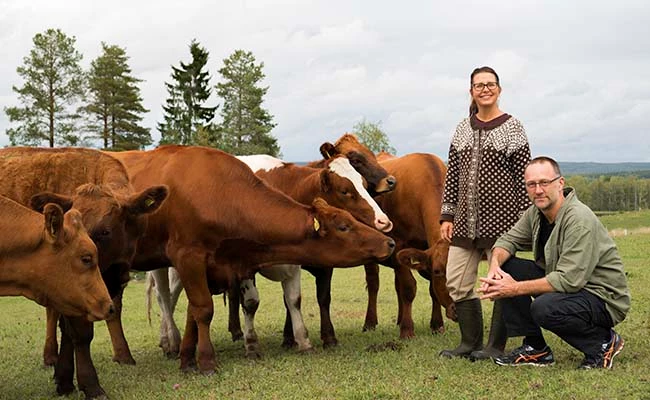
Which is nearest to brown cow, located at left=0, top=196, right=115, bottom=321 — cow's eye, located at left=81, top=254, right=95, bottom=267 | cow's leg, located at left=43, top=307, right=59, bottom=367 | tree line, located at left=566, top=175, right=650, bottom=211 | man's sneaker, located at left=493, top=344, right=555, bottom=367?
cow's eye, located at left=81, top=254, right=95, bottom=267

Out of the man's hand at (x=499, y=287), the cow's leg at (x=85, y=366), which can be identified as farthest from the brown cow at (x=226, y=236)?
the man's hand at (x=499, y=287)

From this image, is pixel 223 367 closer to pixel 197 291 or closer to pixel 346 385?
pixel 197 291

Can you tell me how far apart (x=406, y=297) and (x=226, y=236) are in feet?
9.08

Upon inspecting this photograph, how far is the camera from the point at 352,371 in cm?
691

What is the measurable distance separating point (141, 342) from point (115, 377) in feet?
10.3

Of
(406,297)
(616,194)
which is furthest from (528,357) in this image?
(616,194)

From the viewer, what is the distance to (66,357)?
6.97 metres

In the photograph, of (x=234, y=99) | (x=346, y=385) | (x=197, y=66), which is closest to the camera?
(x=346, y=385)

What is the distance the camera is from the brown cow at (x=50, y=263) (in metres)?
5.77

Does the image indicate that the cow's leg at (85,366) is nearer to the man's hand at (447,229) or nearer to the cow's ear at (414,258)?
the cow's ear at (414,258)

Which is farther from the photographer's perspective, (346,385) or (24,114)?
(24,114)

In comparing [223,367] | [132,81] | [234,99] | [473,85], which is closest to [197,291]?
[223,367]

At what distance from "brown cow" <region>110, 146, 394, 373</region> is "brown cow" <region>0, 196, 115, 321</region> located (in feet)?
5.60

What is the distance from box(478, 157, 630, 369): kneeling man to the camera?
617cm
